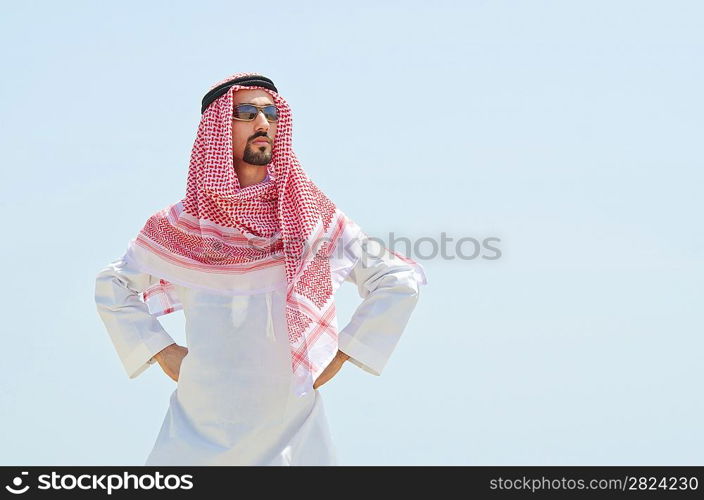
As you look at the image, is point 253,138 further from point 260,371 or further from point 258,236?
point 260,371

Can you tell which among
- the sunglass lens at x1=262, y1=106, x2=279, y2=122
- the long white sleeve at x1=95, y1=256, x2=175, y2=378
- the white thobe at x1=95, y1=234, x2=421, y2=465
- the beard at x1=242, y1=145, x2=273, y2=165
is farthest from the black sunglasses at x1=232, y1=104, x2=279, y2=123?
the long white sleeve at x1=95, y1=256, x2=175, y2=378

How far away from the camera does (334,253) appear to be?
4.90 metres

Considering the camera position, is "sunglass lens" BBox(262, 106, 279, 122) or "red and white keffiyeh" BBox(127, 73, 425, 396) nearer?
"red and white keffiyeh" BBox(127, 73, 425, 396)

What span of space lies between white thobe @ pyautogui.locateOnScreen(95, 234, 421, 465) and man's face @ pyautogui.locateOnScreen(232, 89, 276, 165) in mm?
490

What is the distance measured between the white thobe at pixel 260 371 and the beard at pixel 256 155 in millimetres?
467

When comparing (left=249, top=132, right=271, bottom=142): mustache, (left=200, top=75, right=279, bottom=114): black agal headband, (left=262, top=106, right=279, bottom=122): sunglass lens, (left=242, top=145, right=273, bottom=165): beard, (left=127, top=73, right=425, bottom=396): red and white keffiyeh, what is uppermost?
(left=200, top=75, right=279, bottom=114): black agal headband

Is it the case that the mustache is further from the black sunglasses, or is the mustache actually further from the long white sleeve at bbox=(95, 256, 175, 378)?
the long white sleeve at bbox=(95, 256, 175, 378)

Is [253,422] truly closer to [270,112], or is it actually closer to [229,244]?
[229,244]

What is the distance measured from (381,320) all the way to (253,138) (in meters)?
0.93

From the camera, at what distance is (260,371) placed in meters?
4.77

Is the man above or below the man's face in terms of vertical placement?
below

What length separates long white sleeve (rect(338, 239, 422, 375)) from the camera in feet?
15.5
